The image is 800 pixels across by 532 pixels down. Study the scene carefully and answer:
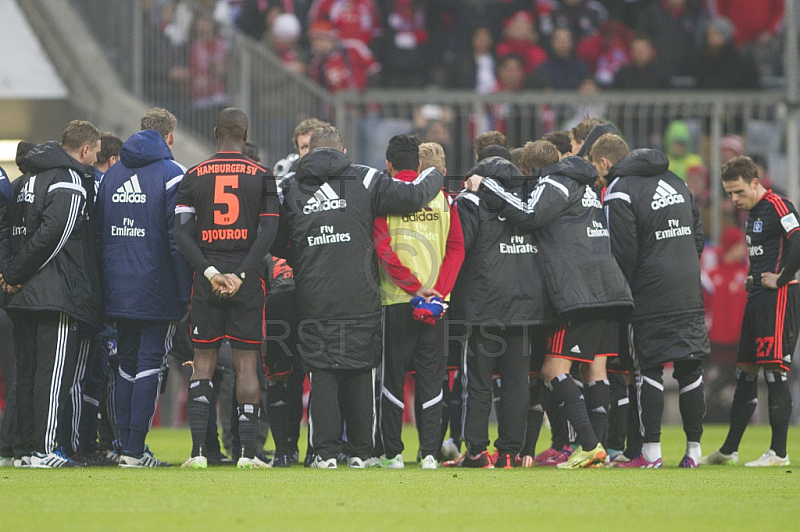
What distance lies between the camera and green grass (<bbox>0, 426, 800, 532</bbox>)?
5.09m

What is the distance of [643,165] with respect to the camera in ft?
27.8

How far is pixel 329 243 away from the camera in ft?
25.6

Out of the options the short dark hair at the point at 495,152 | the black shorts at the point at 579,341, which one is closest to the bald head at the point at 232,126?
the short dark hair at the point at 495,152

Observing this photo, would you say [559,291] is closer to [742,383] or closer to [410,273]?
[410,273]

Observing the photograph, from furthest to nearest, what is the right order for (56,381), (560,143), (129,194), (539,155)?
1. (560,143)
2. (539,155)
3. (129,194)
4. (56,381)

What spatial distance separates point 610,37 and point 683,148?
13.0 feet

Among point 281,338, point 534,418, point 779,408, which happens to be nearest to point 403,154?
point 281,338

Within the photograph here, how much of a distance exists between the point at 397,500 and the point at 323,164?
2.74 metres

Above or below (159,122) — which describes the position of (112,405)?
below

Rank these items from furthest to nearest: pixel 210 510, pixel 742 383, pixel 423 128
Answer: pixel 423 128 → pixel 742 383 → pixel 210 510

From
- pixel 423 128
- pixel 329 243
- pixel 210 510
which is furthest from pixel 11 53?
pixel 210 510

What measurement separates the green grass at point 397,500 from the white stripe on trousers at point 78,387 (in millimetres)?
623

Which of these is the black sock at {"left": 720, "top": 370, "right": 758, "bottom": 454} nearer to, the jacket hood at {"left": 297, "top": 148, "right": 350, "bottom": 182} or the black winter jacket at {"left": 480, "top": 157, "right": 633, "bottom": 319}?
the black winter jacket at {"left": 480, "top": 157, "right": 633, "bottom": 319}

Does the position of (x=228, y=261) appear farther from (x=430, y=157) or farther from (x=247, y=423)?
(x=430, y=157)
